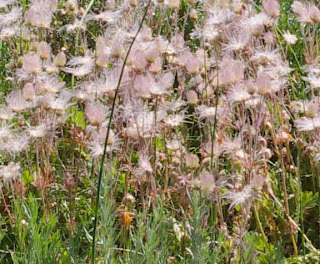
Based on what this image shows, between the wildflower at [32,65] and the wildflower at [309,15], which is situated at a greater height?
the wildflower at [309,15]

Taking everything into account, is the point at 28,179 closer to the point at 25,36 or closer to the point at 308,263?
the point at 25,36

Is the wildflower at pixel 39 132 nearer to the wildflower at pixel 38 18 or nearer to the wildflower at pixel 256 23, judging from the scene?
the wildflower at pixel 38 18

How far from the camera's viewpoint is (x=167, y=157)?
7.26 ft

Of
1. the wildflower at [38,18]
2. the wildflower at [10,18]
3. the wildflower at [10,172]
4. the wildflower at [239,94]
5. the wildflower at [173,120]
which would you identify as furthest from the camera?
the wildflower at [10,18]

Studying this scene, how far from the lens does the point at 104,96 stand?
2.22m

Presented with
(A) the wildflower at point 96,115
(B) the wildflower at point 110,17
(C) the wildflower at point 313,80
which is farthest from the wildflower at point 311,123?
(B) the wildflower at point 110,17

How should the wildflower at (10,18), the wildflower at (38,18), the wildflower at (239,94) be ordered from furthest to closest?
the wildflower at (10,18), the wildflower at (38,18), the wildflower at (239,94)

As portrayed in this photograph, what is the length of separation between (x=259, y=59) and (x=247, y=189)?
16.4 inches

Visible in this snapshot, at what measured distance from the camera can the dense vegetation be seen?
1846 mm

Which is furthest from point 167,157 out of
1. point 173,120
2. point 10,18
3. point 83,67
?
point 10,18

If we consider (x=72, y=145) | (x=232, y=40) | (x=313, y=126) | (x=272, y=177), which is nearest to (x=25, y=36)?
(x=72, y=145)

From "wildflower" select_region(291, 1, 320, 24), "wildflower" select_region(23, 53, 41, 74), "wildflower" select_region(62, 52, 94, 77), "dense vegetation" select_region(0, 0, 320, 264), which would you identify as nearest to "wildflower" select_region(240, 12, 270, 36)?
"dense vegetation" select_region(0, 0, 320, 264)

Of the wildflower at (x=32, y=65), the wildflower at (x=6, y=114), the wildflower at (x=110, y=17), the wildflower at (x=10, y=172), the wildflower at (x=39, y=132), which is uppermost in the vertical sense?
the wildflower at (x=110, y=17)

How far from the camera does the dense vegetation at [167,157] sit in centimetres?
185
